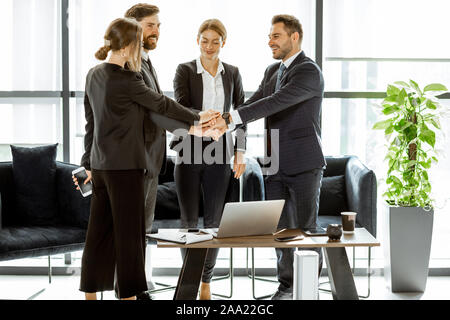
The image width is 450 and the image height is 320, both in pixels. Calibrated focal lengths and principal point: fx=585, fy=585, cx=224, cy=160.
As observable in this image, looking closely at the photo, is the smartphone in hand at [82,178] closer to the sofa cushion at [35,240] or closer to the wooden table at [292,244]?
the sofa cushion at [35,240]

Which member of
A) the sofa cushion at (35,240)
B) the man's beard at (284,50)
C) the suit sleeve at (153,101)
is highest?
the man's beard at (284,50)

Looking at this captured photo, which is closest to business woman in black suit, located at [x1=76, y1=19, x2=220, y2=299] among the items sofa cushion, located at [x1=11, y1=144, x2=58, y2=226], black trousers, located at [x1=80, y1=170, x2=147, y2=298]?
black trousers, located at [x1=80, y1=170, x2=147, y2=298]

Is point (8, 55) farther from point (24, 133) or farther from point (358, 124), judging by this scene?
point (358, 124)

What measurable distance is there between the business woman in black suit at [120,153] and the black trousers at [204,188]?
0.60 m

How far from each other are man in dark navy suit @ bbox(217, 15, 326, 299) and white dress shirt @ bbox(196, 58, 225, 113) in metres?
0.13

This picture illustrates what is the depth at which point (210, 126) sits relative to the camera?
3.40 meters

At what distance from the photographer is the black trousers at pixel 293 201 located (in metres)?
3.46

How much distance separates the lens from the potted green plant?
13.3 feet

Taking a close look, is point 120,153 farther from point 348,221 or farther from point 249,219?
point 348,221

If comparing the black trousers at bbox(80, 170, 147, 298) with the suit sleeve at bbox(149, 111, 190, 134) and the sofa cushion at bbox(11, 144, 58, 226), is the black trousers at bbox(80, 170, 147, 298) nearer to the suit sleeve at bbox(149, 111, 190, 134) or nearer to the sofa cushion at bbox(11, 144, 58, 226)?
the suit sleeve at bbox(149, 111, 190, 134)

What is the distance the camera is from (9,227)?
3.88m

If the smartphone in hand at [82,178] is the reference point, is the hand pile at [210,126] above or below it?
above

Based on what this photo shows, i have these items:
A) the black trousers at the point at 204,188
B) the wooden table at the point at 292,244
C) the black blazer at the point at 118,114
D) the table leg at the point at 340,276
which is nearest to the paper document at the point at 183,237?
the wooden table at the point at 292,244
